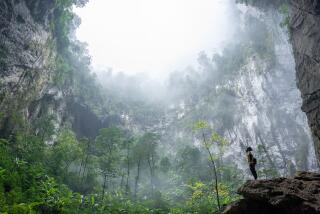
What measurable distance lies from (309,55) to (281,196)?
51.3ft

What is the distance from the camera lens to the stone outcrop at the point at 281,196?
9078 mm

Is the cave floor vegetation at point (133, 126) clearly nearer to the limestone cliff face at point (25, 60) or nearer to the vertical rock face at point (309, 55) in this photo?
the limestone cliff face at point (25, 60)

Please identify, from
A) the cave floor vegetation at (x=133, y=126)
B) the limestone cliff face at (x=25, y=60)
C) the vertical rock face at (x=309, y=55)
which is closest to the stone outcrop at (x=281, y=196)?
the cave floor vegetation at (x=133, y=126)

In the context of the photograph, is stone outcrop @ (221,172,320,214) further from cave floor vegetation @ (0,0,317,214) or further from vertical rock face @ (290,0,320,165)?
vertical rock face @ (290,0,320,165)

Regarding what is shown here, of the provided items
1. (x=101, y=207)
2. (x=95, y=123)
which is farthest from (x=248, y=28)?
(x=101, y=207)

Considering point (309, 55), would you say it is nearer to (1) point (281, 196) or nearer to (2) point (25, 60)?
(1) point (281, 196)

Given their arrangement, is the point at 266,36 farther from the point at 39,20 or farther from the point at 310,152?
the point at 39,20

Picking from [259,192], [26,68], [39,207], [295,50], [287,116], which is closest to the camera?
[259,192]

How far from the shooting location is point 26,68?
1158 inches

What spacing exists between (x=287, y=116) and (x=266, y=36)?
16680 mm

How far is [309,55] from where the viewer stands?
2189cm

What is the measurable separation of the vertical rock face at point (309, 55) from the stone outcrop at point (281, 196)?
11.6 meters

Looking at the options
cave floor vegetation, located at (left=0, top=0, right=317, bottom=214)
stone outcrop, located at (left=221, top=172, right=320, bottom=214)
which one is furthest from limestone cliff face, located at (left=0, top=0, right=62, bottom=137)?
stone outcrop, located at (left=221, top=172, right=320, bottom=214)

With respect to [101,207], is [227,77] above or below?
above
